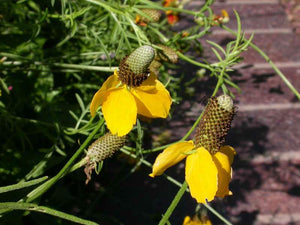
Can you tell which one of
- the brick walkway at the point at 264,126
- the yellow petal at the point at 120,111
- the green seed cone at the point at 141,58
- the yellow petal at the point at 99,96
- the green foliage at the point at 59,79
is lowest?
the brick walkway at the point at 264,126

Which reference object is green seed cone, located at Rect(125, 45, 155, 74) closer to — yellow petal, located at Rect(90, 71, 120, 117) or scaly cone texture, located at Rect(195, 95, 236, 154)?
yellow petal, located at Rect(90, 71, 120, 117)

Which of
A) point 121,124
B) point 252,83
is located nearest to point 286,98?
point 252,83

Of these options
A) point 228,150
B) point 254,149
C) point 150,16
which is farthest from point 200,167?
point 254,149

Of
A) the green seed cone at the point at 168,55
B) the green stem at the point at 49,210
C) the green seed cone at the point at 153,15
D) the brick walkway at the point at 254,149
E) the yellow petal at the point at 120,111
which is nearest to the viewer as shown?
the green stem at the point at 49,210

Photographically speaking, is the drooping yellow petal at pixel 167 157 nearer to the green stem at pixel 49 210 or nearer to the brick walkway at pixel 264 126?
the green stem at pixel 49 210

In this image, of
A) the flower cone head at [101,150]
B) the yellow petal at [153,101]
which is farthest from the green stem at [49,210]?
the yellow petal at [153,101]

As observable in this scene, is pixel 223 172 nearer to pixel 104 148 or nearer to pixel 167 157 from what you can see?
pixel 167 157

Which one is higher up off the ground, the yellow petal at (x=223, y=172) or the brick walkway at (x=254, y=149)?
the yellow petal at (x=223, y=172)

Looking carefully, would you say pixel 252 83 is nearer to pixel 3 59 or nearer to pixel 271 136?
pixel 271 136
